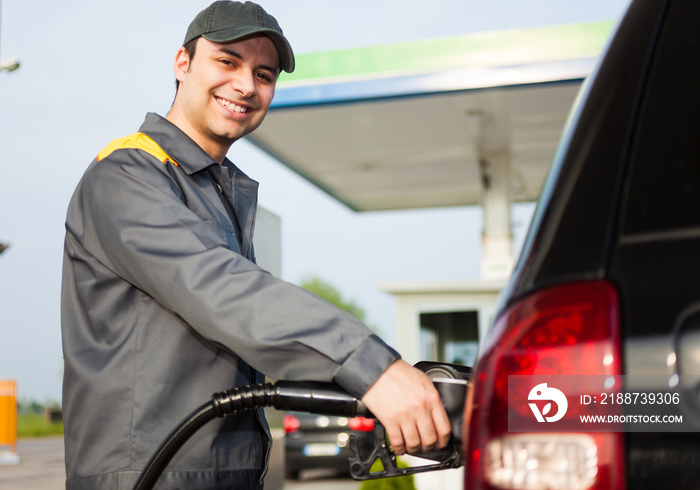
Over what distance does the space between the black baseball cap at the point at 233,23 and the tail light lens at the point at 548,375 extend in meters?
1.20

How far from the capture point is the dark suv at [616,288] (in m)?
1.08

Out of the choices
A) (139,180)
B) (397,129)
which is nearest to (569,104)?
(397,129)

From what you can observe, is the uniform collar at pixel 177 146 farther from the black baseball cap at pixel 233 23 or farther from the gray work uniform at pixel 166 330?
the black baseball cap at pixel 233 23

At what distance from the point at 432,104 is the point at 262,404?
40.8 ft

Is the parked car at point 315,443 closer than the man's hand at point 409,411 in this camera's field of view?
No

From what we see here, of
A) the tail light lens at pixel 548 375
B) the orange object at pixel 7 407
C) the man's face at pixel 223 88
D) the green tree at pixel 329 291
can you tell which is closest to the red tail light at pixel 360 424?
the orange object at pixel 7 407

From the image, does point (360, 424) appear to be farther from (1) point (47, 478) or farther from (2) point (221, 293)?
(2) point (221, 293)

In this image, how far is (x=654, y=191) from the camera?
115 centimetres

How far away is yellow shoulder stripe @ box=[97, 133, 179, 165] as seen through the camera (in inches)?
73.4

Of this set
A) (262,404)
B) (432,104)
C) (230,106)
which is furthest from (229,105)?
(432,104)

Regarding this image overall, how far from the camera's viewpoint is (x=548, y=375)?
1.12 m

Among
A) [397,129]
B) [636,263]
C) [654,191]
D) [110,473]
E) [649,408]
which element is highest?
[397,129]

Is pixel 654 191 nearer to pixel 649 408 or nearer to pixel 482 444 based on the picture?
pixel 649 408

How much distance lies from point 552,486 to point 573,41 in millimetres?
11677
